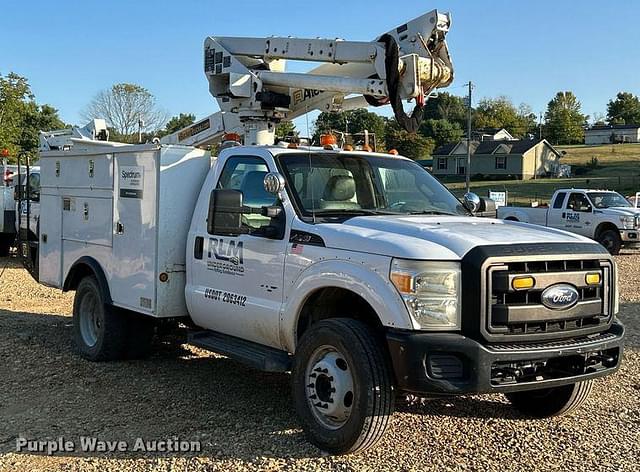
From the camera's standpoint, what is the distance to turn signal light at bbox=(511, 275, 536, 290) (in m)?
4.49

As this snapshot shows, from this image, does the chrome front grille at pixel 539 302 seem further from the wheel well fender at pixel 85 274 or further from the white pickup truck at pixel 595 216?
the white pickup truck at pixel 595 216

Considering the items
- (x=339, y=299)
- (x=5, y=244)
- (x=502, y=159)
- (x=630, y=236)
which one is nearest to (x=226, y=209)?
(x=339, y=299)

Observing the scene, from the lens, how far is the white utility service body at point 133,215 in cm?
645

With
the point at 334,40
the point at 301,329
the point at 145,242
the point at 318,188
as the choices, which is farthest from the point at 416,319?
the point at 334,40

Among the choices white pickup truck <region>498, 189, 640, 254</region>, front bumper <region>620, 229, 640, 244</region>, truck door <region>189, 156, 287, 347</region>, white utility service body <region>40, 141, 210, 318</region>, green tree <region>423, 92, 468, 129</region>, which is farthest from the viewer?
green tree <region>423, 92, 468, 129</region>

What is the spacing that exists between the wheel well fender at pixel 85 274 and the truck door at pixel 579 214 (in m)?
15.5

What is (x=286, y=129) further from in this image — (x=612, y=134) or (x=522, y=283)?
(x=612, y=134)

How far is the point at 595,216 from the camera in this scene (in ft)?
65.5

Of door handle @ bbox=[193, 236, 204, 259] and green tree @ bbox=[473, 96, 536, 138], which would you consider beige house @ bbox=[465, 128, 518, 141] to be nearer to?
green tree @ bbox=[473, 96, 536, 138]

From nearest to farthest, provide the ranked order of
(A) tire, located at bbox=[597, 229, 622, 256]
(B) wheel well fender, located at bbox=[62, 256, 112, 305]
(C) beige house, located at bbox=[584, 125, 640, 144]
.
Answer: (B) wheel well fender, located at bbox=[62, 256, 112, 305], (A) tire, located at bbox=[597, 229, 622, 256], (C) beige house, located at bbox=[584, 125, 640, 144]

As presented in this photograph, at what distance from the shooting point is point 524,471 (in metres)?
4.66

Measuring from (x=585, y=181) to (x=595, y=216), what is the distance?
4266 cm

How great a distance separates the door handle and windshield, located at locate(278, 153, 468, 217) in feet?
3.43

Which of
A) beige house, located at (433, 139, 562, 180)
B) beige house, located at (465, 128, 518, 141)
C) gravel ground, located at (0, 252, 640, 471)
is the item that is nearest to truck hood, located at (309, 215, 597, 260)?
gravel ground, located at (0, 252, 640, 471)
